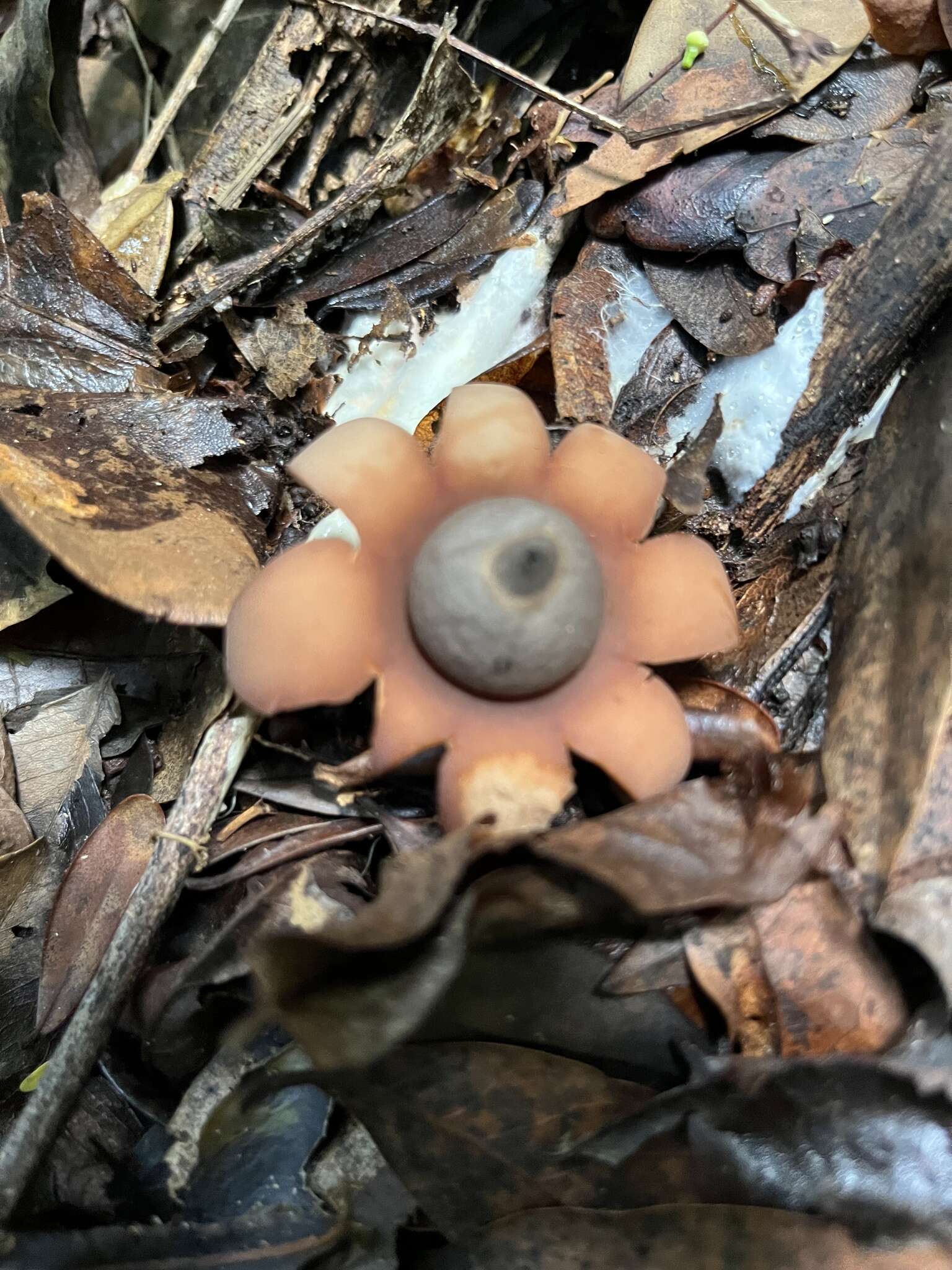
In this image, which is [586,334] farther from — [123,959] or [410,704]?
[123,959]

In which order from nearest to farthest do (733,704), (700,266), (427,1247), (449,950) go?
(449,950) → (427,1247) → (733,704) → (700,266)

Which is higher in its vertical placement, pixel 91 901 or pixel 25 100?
pixel 25 100

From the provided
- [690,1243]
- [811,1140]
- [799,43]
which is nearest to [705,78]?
[799,43]

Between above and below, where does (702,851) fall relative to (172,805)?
above

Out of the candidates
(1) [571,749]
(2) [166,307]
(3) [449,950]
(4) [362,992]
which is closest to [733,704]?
(1) [571,749]

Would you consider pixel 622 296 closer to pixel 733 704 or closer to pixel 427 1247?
pixel 733 704

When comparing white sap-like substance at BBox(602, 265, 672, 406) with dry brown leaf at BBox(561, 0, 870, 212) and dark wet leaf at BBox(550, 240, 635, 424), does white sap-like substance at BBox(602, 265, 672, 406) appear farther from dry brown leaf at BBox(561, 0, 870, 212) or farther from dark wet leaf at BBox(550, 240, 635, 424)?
dry brown leaf at BBox(561, 0, 870, 212)
